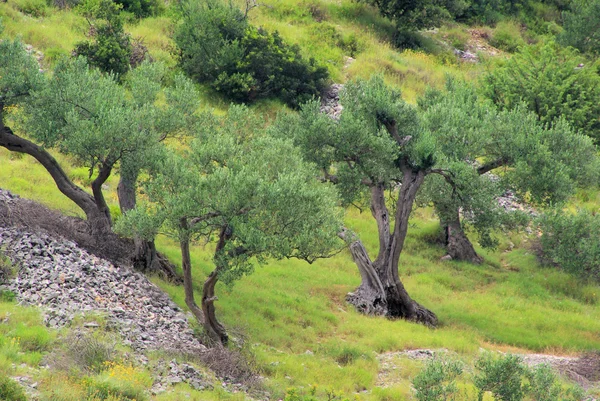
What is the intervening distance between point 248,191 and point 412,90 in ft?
113

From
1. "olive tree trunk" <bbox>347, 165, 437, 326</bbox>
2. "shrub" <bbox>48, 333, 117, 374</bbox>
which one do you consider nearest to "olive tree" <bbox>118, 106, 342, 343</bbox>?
"shrub" <bbox>48, 333, 117, 374</bbox>

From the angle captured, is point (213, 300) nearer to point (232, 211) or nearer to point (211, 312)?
point (211, 312)

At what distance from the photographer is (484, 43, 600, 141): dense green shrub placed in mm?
47156

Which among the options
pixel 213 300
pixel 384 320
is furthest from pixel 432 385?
pixel 384 320

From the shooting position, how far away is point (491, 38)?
226 ft

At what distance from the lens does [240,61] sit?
48.8 m

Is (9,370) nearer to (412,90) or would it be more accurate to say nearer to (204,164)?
(204,164)

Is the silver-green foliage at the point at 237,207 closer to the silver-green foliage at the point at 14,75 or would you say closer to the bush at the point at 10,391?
the silver-green foliage at the point at 14,75

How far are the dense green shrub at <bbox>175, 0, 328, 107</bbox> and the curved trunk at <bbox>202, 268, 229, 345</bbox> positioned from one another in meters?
26.5

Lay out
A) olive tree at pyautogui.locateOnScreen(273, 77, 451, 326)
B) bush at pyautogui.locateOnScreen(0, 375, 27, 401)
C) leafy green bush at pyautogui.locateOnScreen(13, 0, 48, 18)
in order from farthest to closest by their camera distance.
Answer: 1. leafy green bush at pyautogui.locateOnScreen(13, 0, 48, 18)
2. olive tree at pyautogui.locateOnScreen(273, 77, 451, 326)
3. bush at pyautogui.locateOnScreen(0, 375, 27, 401)

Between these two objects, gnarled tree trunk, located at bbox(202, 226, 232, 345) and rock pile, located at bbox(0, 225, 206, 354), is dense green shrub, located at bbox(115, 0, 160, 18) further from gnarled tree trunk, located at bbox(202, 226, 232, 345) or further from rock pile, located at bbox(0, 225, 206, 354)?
gnarled tree trunk, located at bbox(202, 226, 232, 345)

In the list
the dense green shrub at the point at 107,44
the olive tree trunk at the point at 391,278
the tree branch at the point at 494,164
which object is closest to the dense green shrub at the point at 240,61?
the dense green shrub at the point at 107,44

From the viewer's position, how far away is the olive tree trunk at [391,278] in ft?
101

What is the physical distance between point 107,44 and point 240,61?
332 inches
